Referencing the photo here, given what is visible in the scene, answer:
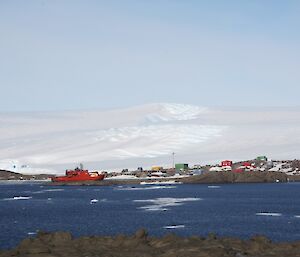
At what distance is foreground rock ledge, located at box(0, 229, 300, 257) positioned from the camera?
1845cm

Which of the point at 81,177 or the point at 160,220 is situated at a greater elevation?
the point at 81,177

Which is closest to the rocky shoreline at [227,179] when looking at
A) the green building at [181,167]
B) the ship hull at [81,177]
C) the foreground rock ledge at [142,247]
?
the ship hull at [81,177]

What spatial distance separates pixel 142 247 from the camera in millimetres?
19891

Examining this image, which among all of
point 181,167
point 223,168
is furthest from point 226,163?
point 181,167

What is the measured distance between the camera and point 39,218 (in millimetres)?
55531

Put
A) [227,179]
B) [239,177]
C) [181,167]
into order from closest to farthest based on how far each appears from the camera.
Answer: [239,177], [227,179], [181,167]

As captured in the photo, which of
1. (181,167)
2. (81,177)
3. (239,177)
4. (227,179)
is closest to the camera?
(239,177)

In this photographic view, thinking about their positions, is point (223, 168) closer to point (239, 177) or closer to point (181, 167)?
point (181, 167)

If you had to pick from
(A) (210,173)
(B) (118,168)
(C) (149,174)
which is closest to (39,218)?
(A) (210,173)

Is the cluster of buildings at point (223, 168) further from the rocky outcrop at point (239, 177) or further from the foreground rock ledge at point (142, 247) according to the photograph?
the foreground rock ledge at point (142, 247)

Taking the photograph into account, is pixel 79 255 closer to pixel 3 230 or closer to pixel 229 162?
pixel 3 230

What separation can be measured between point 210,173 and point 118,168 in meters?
47.4

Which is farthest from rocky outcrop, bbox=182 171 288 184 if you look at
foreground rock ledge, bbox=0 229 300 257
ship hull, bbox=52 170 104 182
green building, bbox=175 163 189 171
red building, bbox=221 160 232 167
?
foreground rock ledge, bbox=0 229 300 257

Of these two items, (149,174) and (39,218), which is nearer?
(39,218)
